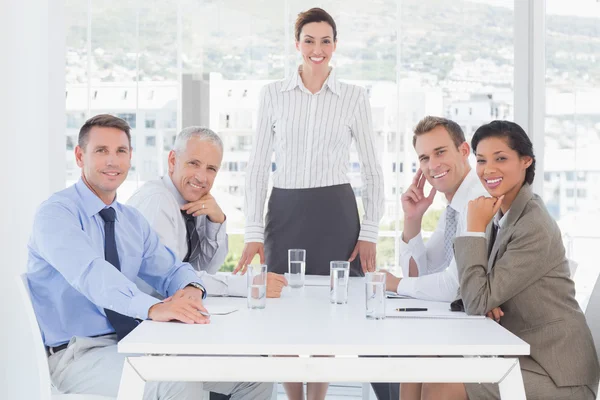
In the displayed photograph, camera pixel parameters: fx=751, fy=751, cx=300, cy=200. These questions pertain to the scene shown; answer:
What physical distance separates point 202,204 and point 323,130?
27.7 inches

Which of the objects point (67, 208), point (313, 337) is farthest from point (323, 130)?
point (313, 337)

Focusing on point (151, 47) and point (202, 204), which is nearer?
point (202, 204)

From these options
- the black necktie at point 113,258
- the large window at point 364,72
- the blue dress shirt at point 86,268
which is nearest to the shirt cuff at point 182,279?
the blue dress shirt at point 86,268

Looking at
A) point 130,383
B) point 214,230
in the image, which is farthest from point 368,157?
point 130,383

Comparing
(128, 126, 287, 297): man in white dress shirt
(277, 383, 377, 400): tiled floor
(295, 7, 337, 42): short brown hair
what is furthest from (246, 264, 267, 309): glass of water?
(277, 383, 377, 400): tiled floor

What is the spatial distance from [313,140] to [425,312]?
1.33 meters

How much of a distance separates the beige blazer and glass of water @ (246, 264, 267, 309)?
0.60 m

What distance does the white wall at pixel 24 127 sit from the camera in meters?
3.78

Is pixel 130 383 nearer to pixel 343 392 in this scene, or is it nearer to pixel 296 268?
pixel 296 268

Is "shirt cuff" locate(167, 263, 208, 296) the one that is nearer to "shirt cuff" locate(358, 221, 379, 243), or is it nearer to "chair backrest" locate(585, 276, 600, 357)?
"shirt cuff" locate(358, 221, 379, 243)

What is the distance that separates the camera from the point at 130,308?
2195 millimetres

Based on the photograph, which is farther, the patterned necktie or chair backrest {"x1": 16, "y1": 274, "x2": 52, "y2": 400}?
the patterned necktie

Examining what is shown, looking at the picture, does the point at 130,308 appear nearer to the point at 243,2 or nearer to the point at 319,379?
the point at 319,379

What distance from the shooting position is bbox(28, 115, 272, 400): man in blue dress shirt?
2252mm
